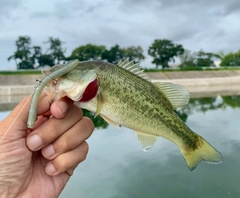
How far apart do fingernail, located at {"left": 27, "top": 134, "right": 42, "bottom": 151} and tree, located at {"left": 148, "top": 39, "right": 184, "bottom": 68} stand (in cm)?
7636

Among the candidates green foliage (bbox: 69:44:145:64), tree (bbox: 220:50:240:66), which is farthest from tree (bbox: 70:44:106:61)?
tree (bbox: 220:50:240:66)

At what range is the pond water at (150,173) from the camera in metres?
9.38

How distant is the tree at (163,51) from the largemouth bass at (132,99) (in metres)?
76.0

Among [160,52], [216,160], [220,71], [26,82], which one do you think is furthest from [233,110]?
[160,52]

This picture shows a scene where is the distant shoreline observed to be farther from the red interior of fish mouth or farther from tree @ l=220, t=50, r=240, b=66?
the red interior of fish mouth

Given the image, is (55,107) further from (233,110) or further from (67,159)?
(233,110)

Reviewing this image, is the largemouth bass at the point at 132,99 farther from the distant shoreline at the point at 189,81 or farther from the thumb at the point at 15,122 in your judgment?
the distant shoreline at the point at 189,81

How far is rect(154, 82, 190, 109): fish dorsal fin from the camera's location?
232cm

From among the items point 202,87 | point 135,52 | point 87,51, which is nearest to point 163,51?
point 135,52

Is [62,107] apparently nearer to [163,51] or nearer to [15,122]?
[15,122]

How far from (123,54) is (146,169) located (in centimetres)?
6748

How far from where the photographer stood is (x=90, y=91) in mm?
1935

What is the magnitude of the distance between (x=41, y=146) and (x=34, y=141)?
64 millimetres

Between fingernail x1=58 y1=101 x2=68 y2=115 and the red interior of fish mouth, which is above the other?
the red interior of fish mouth
